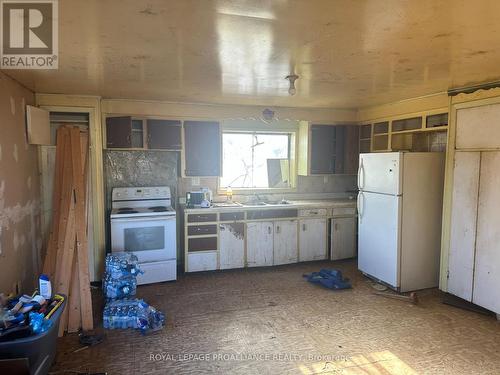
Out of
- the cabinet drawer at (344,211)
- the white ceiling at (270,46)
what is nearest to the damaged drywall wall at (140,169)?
the white ceiling at (270,46)

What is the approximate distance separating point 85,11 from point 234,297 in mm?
2968

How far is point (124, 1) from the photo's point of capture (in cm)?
155

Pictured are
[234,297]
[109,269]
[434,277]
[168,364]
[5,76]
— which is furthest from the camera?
[434,277]

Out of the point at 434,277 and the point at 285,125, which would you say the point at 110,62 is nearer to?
the point at 285,125

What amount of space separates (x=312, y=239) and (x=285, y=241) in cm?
40

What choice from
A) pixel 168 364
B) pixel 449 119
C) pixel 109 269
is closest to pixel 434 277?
pixel 449 119

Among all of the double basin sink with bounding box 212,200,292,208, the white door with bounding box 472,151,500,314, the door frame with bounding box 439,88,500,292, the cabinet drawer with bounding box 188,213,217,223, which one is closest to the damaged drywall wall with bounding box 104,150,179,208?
the cabinet drawer with bounding box 188,213,217,223

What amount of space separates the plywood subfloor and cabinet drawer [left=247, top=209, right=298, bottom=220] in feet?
3.18

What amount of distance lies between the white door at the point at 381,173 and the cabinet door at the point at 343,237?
77cm

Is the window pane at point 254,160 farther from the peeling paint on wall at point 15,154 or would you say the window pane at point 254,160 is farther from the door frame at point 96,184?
the peeling paint on wall at point 15,154

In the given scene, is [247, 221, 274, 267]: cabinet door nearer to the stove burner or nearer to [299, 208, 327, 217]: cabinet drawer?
[299, 208, 327, 217]: cabinet drawer

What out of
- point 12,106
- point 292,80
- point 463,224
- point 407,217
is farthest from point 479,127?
point 12,106

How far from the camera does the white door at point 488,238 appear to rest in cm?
318

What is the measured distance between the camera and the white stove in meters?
3.94
